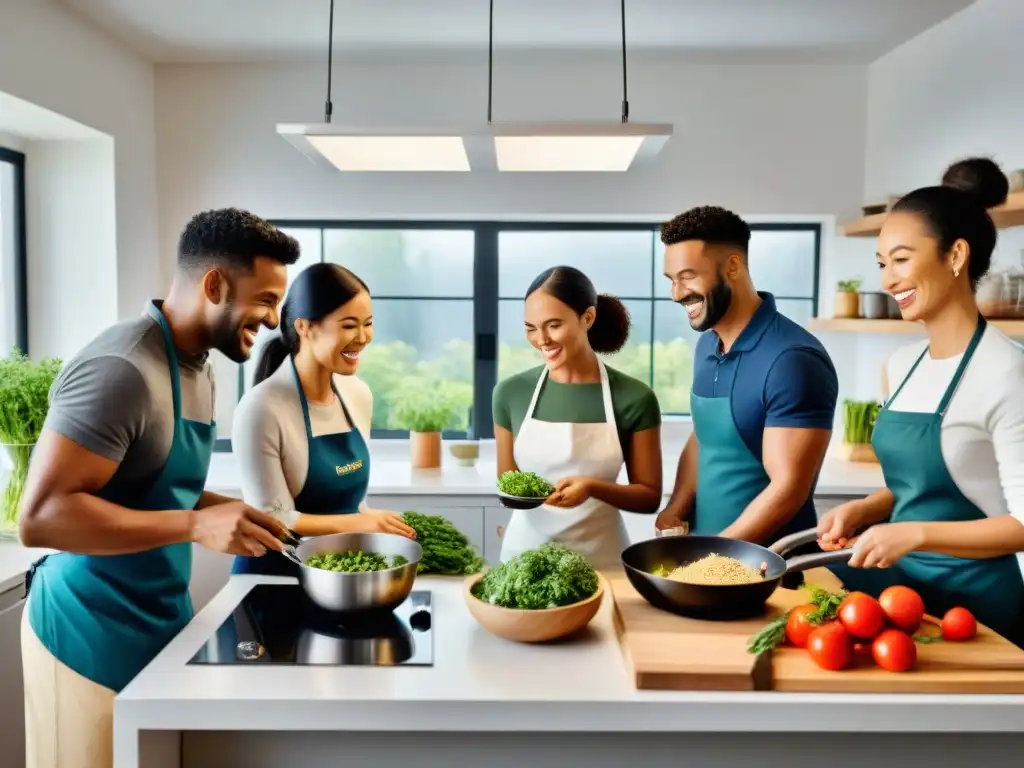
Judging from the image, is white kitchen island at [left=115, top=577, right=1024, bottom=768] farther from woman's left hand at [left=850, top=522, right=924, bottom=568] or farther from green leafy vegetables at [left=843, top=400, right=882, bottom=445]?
green leafy vegetables at [left=843, top=400, right=882, bottom=445]

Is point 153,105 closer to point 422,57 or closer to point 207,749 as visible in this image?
point 422,57

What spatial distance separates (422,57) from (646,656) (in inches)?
126

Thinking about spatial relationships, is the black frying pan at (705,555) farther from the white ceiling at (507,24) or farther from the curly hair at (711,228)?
the white ceiling at (507,24)

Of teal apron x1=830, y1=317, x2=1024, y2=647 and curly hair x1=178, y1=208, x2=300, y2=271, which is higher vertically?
curly hair x1=178, y1=208, x2=300, y2=271

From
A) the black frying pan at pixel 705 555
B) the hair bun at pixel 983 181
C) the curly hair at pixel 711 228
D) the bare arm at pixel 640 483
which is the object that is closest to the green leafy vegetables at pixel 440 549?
the bare arm at pixel 640 483

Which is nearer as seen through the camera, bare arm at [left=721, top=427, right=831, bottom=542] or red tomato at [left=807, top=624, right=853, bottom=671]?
red tomato at [left=807, top=624, right=853, bottom=671]

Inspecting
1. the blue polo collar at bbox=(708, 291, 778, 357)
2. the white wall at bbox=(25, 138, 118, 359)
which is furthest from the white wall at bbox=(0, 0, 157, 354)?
the blue polo collar at bbox=(708, 291, 778, 357)

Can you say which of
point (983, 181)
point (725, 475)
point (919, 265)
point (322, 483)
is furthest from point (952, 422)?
point (322, 483)

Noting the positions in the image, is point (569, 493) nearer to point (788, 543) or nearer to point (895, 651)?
point (788, 543)

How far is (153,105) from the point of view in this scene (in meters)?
4.05

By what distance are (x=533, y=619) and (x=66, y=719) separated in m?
0.95

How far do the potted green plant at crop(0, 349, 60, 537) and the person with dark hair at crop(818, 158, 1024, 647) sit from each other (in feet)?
7.79

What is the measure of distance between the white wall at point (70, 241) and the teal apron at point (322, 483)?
6.25 ft

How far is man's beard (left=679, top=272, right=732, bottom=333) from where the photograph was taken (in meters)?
2.28
